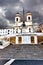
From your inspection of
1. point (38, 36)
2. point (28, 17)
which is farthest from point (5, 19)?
point (38, 36)

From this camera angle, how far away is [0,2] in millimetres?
20047

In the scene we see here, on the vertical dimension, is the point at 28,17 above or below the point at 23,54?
above

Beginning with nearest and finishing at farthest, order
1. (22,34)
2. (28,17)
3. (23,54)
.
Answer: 1. (23,54)
2. (22,34)
3. (28,17)

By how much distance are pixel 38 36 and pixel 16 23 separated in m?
5.53

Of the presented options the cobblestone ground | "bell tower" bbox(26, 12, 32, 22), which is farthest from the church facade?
the cobblestone ground

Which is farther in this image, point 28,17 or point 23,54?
point 28,17

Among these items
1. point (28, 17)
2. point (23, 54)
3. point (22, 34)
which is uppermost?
point (28, 17)

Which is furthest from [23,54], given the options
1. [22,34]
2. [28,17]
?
[28,17]

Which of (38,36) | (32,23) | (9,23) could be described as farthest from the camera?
(9,23)

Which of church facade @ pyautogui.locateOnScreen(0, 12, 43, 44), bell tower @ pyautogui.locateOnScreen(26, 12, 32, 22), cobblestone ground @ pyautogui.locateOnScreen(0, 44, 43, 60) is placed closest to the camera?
cobblestone ground @ pyautogui.locateOnScreen(0, 44, 43, 60)

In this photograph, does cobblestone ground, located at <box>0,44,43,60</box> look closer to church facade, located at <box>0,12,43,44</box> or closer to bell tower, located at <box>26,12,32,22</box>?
church facade, located at <box>0,12,43,44</box>

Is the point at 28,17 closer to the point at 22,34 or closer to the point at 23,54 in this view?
the point at 22,34

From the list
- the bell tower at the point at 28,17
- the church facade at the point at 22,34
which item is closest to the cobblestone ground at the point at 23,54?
the church facade at the point at 22,34

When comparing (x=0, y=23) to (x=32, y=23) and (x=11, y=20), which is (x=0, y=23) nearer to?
(x=11, y=20)
